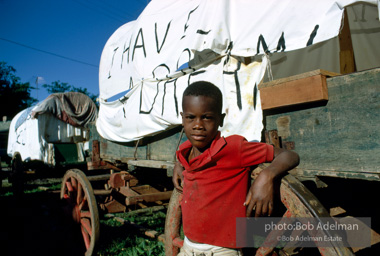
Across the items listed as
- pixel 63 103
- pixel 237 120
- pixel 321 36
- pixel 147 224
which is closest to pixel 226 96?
pixel 237 120

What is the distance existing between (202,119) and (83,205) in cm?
260

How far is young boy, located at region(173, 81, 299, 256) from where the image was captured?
4.33 ft

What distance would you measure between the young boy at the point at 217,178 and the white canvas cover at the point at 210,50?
0.86 metres

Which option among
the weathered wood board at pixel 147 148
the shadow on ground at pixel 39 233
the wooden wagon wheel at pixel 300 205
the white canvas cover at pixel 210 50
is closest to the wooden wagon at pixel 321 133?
the wooden wagon wheel at pixel 300 205

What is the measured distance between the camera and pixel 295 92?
1.88 metres

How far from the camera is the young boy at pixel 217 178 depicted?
1319mm

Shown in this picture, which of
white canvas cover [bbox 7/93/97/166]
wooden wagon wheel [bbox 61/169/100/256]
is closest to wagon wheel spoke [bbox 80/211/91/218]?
wooden wagon wheel [bbox 61/169/100/256]

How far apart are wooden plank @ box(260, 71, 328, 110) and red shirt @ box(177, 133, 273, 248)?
640 millimetres

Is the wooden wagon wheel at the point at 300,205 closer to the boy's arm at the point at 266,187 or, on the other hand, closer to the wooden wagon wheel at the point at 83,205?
the boy's arm at the point at 266,187

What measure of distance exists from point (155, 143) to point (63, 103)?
9921mm

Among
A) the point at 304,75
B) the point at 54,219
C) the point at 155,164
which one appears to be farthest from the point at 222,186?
the point at 54,219

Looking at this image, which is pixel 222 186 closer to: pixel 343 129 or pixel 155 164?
pixel 343 129

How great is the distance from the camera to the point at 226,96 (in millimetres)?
2449

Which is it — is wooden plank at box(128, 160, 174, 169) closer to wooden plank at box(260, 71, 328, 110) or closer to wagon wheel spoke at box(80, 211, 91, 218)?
wagon wheel spoke at box(80, 211, 91, 218)
